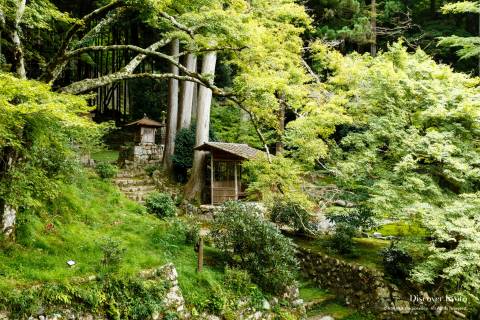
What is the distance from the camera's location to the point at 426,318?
31.7ft

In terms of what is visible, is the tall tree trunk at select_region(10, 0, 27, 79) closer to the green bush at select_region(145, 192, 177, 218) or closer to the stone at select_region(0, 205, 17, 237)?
the stone at select_region(0, 205, 17, 237)

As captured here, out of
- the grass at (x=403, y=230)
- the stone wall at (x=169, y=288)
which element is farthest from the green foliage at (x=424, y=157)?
the stone wall at (x=169, y=288)

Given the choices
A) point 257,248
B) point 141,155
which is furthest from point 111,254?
point 141,155

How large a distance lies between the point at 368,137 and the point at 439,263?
3616mm

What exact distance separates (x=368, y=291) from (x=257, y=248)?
3612 millimetres

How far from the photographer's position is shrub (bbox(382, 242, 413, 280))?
396 inches

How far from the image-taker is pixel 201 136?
17.4 meters

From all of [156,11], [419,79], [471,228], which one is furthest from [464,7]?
[156,11]

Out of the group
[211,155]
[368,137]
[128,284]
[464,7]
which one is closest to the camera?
[128,284]

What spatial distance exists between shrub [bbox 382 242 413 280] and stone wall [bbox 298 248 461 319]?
0.30 m

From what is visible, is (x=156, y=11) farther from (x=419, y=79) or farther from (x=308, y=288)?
(x=308, y=288)

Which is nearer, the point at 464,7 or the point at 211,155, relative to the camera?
the point at 464,7

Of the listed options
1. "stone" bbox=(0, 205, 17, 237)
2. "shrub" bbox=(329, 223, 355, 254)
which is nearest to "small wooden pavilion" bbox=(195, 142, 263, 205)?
"shrub" bbox=(329, 223, 355, 254)

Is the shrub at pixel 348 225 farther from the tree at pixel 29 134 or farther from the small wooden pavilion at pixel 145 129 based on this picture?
the small wooden pavilion at pixel 145 129
